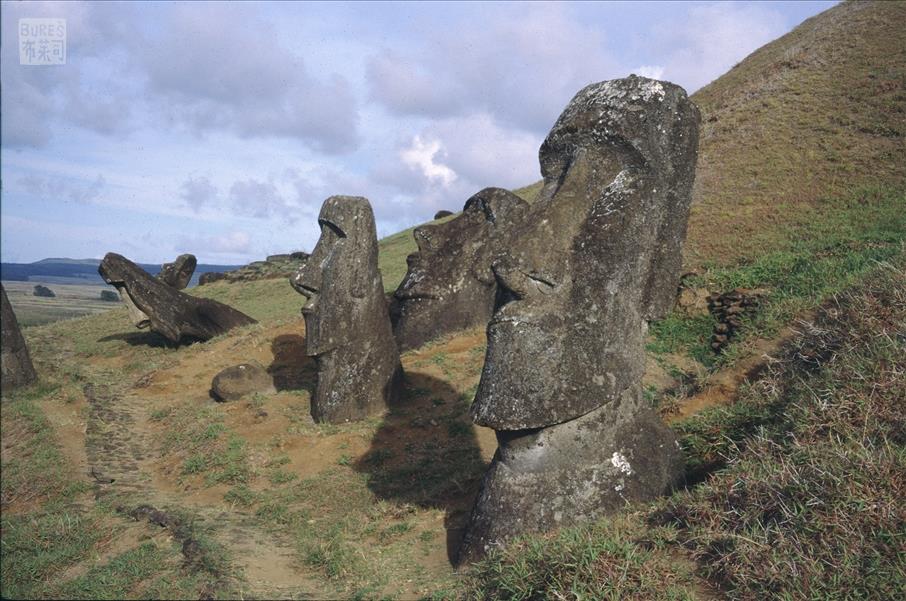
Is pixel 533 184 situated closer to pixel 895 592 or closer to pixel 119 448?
pixel 119 448

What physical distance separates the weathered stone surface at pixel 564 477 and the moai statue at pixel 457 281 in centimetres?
796

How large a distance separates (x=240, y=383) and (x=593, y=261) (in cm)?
818

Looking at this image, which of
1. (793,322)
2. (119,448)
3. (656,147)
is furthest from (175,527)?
(793,322)

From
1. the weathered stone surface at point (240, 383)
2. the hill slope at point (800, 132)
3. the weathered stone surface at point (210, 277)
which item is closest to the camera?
the weathered stone surface at point (240, 383)

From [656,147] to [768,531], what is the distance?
2922mm

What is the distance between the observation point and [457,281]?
13.6 m

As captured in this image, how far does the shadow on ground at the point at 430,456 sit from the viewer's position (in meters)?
7.34

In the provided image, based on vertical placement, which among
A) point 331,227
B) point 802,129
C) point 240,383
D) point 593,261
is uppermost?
point 802,129

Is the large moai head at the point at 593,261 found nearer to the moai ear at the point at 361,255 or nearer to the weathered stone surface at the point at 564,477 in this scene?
A: the weathered stone surface at the point at 564,477

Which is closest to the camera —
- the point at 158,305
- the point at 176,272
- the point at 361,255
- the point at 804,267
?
the point at 361,255

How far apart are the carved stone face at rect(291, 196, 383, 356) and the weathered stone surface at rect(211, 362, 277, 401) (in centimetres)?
216

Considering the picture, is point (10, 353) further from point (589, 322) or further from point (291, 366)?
point (589, 322)

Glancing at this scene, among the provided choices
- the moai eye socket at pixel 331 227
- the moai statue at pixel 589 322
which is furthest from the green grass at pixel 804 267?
the moai eye socket at pixel 331 227

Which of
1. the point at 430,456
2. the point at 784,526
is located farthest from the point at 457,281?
the point at 784,526
